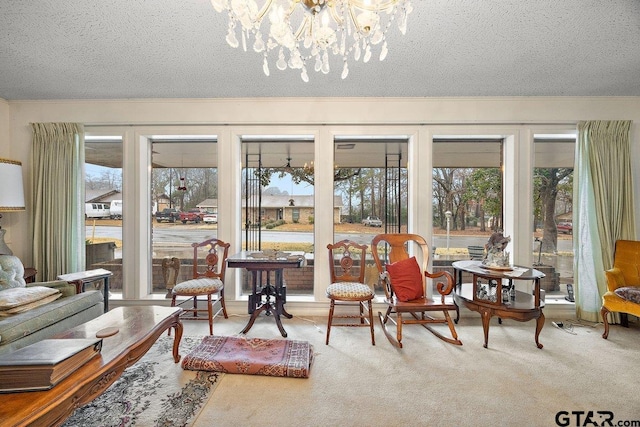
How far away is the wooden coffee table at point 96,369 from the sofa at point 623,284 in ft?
13.3

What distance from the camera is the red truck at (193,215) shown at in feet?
12.6

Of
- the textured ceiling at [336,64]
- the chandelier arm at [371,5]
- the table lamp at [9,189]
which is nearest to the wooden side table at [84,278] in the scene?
the table lamp at [9,189]

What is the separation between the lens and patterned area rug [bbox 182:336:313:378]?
7.31ft

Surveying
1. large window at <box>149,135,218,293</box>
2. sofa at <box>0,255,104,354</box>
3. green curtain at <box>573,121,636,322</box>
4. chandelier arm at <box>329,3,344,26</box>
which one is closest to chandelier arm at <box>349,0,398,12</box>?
chandelier arm at <box>329,3,344,26</box>

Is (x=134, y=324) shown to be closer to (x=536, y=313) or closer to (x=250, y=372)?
(x=250, y=372)

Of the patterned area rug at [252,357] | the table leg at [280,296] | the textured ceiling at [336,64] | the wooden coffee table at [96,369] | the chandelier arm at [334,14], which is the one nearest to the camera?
the wooden coffee table at [96,369]

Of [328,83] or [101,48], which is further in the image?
[328,83]

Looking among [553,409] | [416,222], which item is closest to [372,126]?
[416,222]

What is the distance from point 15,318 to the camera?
6.99 feet

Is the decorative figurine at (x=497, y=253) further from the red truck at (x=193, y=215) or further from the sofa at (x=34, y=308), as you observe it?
the sofa at (x=34, y=308)

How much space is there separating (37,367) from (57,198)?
9.48 ft

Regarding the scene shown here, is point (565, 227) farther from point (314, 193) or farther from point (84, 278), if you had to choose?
point (84, 278)

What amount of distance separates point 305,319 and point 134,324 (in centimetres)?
182

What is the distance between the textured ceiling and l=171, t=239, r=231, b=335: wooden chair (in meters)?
1.80
